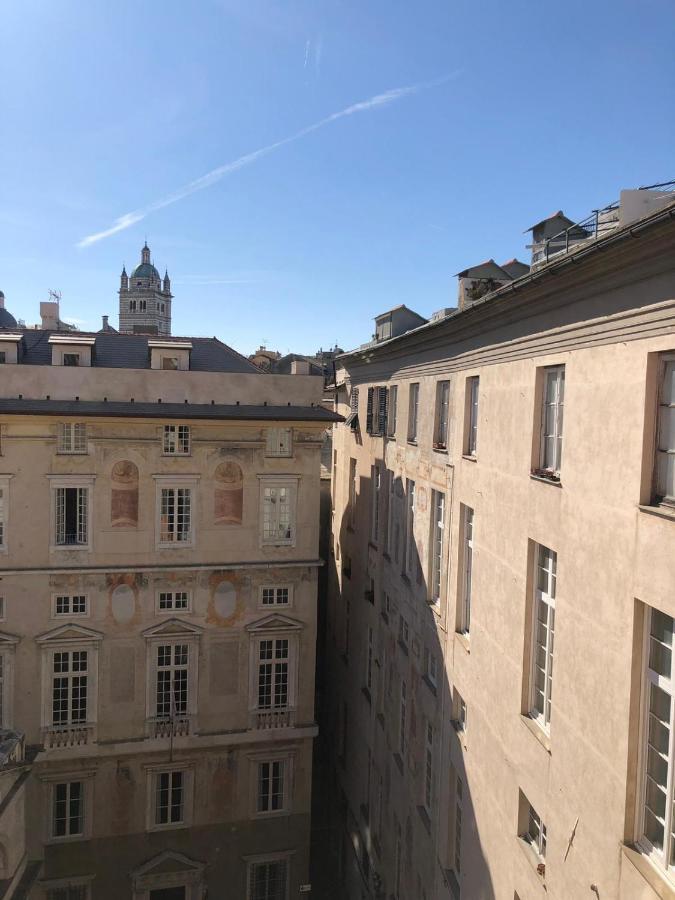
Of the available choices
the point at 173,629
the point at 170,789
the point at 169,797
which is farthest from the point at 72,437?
the point at 169,797

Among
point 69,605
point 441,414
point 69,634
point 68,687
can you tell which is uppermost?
point 441,414

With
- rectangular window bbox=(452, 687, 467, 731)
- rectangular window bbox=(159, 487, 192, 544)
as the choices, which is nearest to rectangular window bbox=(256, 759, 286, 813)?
rectangular window bbox=(159, 487, 192, 544)

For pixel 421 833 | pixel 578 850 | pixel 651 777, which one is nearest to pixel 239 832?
pixel 421 833

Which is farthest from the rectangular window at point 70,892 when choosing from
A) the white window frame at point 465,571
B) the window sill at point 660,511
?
the window sill at point 660,511

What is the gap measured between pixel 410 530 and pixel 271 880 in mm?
16244

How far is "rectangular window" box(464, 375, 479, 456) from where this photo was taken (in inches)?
679

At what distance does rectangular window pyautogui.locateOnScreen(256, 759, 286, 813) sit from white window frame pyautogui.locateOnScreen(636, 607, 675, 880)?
20936 millimetres

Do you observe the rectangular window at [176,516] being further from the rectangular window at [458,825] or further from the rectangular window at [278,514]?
the rectangular window at [458,825]

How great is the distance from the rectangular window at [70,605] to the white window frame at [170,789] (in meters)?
6.53

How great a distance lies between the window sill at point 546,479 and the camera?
1182 centimetres

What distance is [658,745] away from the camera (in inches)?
345

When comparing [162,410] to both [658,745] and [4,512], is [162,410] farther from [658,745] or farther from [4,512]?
[658,745]

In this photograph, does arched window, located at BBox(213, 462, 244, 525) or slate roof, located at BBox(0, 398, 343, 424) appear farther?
arched window, located at BBox(213, 462, 244, 525)

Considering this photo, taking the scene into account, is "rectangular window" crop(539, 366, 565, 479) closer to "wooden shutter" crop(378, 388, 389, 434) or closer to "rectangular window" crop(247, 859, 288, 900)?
"wooden shutter" crop(378, 388, 389, 434)
